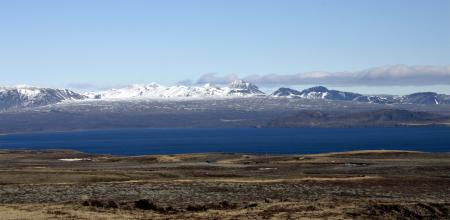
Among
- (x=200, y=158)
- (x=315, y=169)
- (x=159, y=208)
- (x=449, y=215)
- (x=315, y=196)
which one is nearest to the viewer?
(x=449, y=215)

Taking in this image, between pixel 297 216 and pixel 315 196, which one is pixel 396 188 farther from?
pixel 297 216

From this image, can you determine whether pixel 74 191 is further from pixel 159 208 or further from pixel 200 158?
pixel 200 158

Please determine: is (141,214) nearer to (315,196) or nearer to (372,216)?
(372,216)

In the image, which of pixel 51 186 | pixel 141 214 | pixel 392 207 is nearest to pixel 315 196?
pixel 392 207

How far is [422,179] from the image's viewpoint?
60.6m

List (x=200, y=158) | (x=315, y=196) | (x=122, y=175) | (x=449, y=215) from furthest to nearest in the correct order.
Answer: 1. (x=200, y=158)
2. (x=122, y=175)
3. (x=315, y=196)
4. (x=449, y=215)

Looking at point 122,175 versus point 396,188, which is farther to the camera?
point 122,175

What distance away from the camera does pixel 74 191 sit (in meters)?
52.5

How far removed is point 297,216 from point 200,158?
86387 millimetres

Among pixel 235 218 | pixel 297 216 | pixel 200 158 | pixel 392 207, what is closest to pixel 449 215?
pixel 392 207

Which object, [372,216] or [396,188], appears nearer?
[372,216]

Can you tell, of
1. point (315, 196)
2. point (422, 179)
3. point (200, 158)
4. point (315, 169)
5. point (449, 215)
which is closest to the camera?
point (449, 215)

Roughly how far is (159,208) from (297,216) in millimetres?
8390

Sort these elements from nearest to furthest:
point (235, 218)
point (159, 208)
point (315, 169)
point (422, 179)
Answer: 1. point (235, 218)
2. point (159, 208)
3. point (422, 179)
4. point (315, 169)
